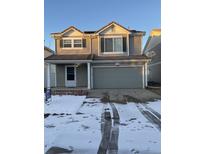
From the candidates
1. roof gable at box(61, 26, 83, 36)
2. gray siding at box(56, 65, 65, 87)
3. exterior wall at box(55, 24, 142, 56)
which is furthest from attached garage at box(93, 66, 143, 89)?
roof gable at box(61, 26, 83, 36)

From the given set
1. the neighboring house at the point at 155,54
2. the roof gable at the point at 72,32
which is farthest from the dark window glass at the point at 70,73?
the neighboring house at the point at 155,54

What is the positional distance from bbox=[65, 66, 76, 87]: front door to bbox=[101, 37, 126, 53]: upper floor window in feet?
10.2

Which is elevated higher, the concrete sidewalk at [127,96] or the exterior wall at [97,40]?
the exterior wall at [97,40]

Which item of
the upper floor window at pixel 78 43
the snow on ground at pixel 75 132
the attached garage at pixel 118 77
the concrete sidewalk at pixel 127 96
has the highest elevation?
the upper floor window at pixel 78 43

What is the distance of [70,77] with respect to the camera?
578 inches

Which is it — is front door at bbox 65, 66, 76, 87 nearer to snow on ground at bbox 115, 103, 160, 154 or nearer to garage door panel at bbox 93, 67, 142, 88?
garage door panel at bbox 93, 67, 142, 88

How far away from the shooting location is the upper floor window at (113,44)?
1429 cm

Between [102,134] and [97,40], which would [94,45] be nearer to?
[97,40]

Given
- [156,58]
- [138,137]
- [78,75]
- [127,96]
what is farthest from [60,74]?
[138,137]

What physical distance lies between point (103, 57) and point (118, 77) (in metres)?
2.00

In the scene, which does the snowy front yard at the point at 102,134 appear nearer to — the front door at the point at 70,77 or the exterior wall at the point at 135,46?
the front door at the point at 70,77
